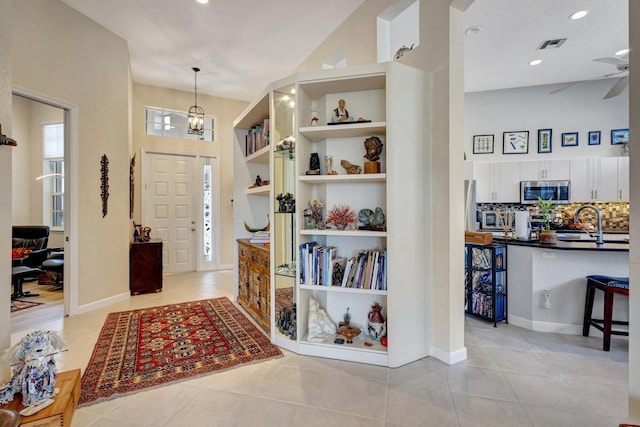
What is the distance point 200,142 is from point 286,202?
4.18 m

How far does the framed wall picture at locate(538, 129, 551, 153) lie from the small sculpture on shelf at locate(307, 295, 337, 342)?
5150 mm

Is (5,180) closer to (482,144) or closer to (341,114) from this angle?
(341,114)

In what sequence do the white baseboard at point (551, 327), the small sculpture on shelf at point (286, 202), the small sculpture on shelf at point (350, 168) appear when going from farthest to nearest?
the white baseboard at point (551, 327), the small sculpture on shelf at point (286, 202), the small sculpture on shelf at point (350, 168)

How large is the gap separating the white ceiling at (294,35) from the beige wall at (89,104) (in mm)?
326

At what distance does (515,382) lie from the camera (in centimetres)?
215

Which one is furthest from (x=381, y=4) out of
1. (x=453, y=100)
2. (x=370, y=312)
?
(x=370, y=312)

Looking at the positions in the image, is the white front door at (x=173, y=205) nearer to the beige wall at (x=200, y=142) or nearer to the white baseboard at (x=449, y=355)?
the beige wall at (x=200, y=142)

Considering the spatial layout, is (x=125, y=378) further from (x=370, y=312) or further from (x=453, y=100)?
(x=453, y=100)

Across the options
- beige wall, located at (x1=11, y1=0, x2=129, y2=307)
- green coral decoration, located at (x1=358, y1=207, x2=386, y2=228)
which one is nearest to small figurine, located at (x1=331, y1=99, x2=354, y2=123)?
green coral decoration, located at (x1=358, y1=207, x2=386, y2=228)

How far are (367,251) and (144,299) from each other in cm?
348

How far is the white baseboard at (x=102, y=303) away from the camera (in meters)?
3.68

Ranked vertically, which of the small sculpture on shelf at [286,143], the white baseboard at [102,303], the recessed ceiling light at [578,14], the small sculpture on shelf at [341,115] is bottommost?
the white baseboard at [102,303]

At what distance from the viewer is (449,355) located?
241cm

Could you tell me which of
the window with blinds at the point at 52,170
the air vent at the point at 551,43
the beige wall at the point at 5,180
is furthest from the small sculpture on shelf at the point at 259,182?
the window with blinds at the point at 52,170
